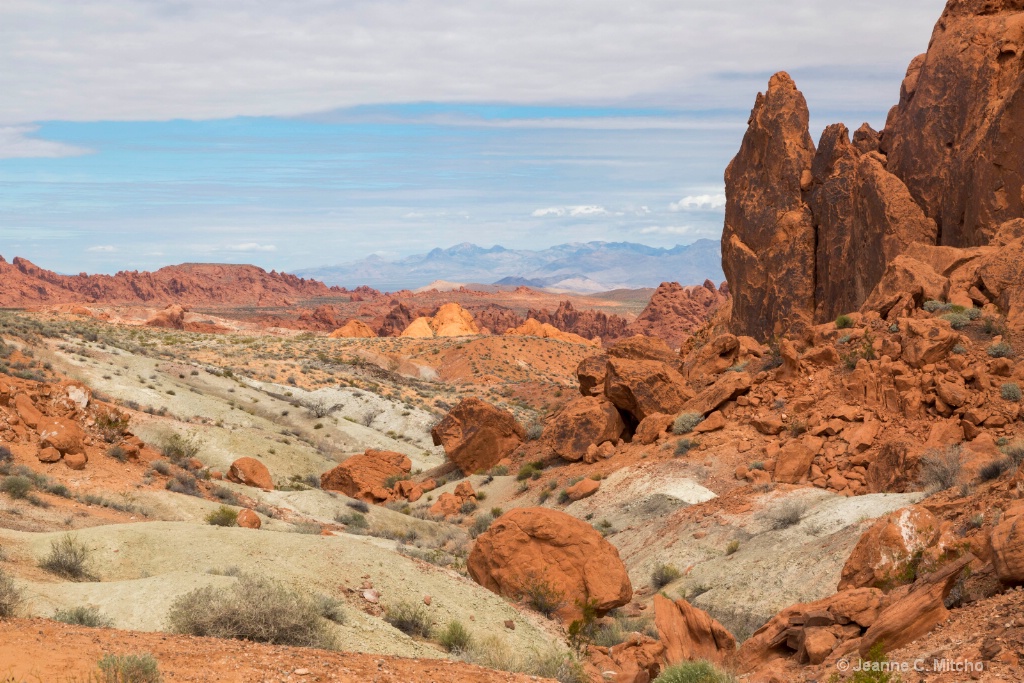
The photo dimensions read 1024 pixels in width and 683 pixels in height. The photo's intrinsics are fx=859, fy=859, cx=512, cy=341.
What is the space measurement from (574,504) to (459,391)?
36045 millimetres

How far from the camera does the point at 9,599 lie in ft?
28.3

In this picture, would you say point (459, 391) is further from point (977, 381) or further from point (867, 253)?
point (977, 381)

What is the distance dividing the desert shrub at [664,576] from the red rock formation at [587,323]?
327ft

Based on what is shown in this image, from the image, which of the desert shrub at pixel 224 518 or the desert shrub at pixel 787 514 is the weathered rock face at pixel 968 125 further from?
the desert shrub at pixel 224 518

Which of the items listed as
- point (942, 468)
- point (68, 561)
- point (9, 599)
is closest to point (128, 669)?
point (9, 599)

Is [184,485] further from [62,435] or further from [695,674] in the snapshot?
[695,674]

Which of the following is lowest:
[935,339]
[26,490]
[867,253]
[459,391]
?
[459,391]

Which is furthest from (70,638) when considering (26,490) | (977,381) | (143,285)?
(143,285)

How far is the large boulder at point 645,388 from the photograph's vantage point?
1004 inches

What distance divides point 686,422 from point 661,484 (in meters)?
3.02

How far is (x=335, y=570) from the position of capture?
12.1 meters

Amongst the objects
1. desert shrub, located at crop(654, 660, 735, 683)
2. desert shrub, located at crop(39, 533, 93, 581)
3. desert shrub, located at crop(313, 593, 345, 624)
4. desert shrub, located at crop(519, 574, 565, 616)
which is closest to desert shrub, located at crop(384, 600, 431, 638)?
desert shrub, located at crop(313, 593, 345, 624)

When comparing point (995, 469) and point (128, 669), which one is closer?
point (128, 669)

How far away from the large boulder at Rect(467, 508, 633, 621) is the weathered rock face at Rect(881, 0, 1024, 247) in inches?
702
